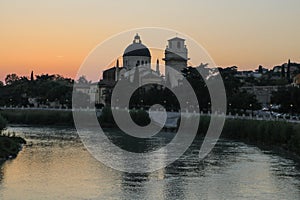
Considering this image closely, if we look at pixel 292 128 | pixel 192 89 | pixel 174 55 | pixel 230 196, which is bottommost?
pixel 230 196

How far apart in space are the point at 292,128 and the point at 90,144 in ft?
44.1

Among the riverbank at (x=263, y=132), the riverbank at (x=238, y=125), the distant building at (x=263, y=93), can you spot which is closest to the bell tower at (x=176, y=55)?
the distant building at (x=263, y=93)

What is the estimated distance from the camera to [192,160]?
106 ft

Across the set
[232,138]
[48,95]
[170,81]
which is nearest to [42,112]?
[170,81]

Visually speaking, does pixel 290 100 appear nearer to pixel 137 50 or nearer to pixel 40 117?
pixel 40 117

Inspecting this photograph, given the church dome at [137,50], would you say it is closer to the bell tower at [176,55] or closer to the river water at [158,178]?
the bell tower at [176,55]

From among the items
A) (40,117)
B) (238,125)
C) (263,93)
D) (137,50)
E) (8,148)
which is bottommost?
(8,148)

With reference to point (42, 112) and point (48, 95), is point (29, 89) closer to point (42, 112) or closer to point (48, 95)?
point (48, 95)

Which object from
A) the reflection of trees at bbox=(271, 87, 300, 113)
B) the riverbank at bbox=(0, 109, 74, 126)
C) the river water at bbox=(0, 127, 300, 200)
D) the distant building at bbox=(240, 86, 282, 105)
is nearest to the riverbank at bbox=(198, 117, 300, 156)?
the river water at bbox=(0, 127, 300, 200)

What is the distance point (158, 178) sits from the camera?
2581cm

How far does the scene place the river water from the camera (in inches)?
874

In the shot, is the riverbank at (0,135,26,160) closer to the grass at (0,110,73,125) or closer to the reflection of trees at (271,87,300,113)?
the reflection of trees at (271,87,300,113)

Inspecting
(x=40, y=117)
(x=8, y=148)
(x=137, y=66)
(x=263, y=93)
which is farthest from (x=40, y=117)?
(x=8, y=148)

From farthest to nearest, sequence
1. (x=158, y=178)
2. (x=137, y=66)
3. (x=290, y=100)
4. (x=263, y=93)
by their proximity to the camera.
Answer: (x=137, y=66) < (x=263, y=93) < (x=290, y=100) < (x=158, y=178)
